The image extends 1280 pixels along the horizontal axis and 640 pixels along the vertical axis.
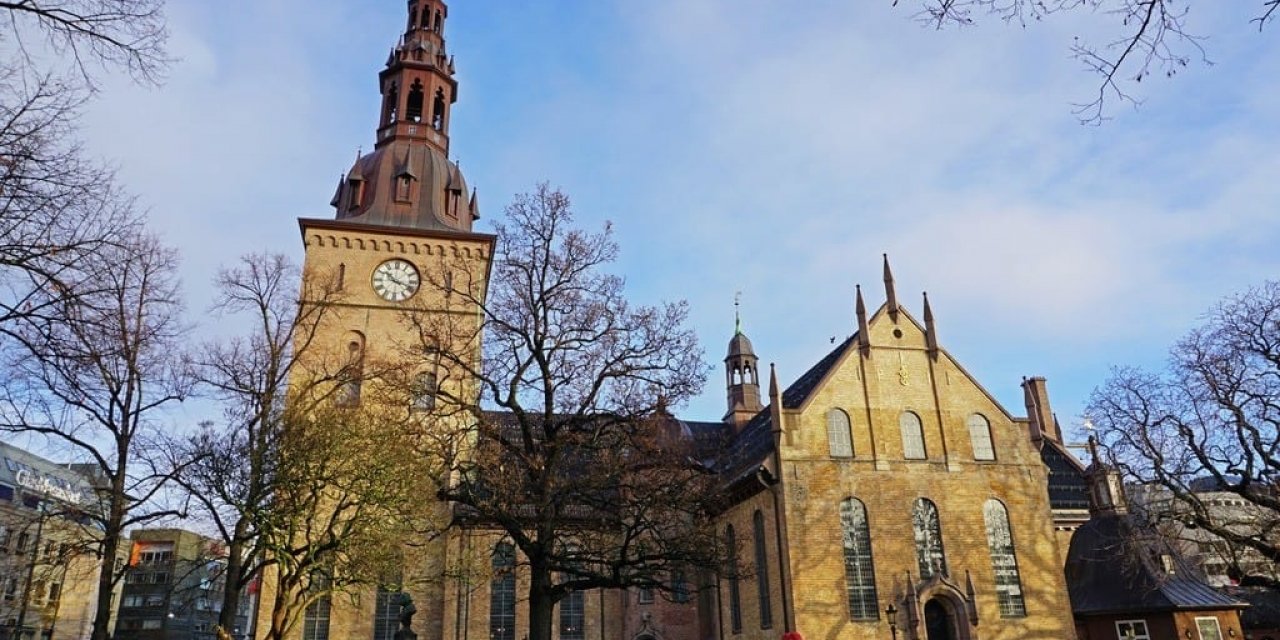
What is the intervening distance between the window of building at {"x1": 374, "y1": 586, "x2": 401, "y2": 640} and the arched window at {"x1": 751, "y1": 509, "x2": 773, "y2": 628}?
42.7 feet

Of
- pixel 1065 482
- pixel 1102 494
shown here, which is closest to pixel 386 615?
pixel 1102 494

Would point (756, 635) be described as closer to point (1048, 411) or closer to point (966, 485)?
point (966, 485)

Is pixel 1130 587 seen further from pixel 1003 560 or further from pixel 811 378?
pixel 811 378

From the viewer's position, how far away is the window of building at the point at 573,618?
33188 mm

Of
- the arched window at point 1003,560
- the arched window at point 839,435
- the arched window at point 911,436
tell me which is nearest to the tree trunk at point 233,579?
the arched window at point 839,435

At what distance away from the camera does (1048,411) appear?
50406mm

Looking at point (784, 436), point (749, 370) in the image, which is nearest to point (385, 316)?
point (784, 436)

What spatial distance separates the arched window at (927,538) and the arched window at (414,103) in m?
26.5

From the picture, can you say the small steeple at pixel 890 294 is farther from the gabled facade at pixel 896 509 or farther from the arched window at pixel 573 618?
the arched window at pixel 573 618

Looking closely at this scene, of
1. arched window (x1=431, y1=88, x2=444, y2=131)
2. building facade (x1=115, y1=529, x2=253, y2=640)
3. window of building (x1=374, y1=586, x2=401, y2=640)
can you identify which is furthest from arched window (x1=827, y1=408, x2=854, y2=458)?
building facade (x1=115, y1=529, x2=253, y2=640)

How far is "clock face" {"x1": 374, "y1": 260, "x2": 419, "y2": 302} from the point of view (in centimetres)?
3475

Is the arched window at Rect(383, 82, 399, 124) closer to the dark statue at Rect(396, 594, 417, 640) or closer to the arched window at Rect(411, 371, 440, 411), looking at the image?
the arched window at Rect(411, 371, 440, 411)

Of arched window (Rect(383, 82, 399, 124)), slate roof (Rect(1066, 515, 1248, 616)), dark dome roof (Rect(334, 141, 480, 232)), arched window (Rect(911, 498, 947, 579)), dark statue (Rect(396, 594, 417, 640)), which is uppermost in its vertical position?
arched window (Rect(383, 82, 399, 124))

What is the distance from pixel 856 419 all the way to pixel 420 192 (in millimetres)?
20686
